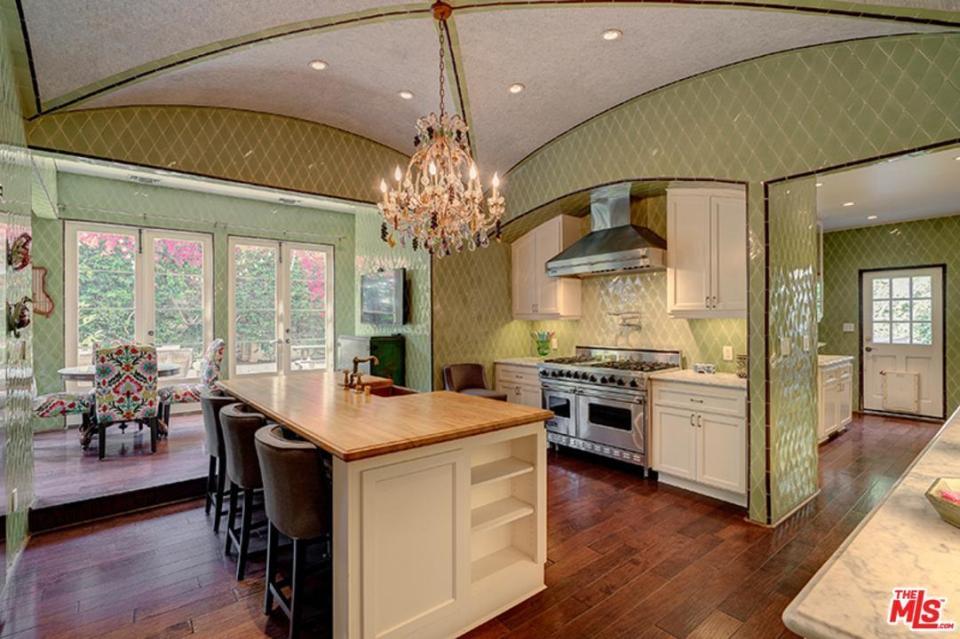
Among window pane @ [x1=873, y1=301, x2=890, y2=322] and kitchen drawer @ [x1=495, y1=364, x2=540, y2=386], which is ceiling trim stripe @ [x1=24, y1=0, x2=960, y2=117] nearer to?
kitchen drawer @ [x1=495, y1=364, x2=540, y2=386]

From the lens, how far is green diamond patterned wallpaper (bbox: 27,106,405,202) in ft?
10.6

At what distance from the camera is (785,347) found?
11.0ft

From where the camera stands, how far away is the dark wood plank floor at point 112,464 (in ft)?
11.5

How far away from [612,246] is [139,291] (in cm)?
555

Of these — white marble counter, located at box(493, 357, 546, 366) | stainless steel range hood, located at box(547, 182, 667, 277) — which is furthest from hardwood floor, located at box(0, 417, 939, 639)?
stainless steel range hood, located at box(547, 182, 667, 277)

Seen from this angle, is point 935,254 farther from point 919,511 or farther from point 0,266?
point 0,266

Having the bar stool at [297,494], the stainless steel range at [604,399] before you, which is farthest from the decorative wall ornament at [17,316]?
the stainless steel range at [604,399]

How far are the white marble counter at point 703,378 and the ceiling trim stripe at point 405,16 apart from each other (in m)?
2.29

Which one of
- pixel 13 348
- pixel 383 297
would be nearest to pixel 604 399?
pixel 383 297

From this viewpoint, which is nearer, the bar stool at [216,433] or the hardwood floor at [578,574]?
the hardwood floor at [578,574]

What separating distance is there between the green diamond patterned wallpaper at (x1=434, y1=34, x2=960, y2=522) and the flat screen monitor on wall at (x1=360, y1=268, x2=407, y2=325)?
1918mm

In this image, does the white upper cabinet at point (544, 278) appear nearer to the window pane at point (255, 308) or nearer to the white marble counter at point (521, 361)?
the white marble counter at point (521, 361)

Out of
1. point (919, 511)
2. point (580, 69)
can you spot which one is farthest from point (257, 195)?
point (919, 511)
